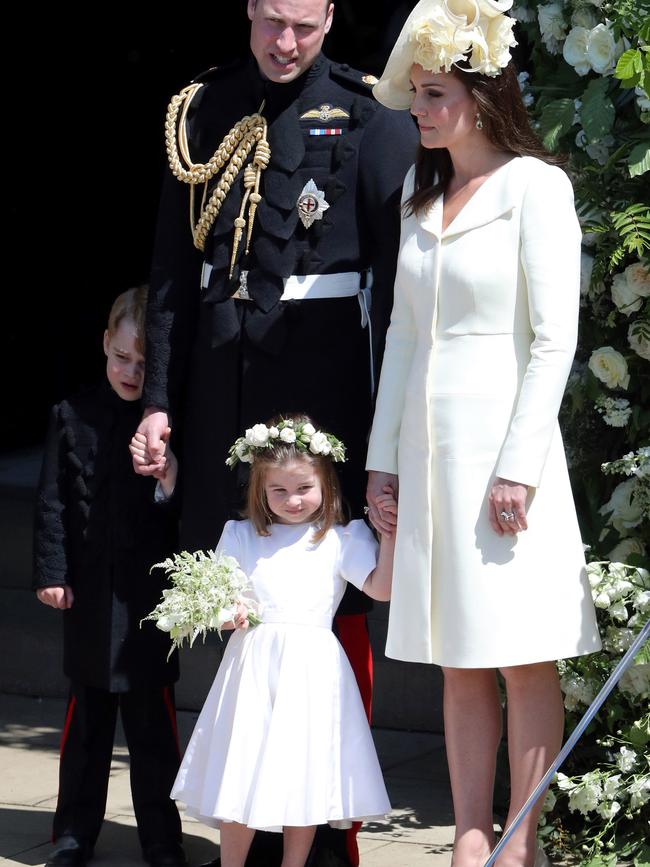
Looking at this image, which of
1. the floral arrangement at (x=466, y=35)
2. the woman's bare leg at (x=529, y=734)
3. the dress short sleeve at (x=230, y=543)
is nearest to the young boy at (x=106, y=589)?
the dress short sleeve at (x=230, y=543)

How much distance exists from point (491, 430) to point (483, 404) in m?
0.05

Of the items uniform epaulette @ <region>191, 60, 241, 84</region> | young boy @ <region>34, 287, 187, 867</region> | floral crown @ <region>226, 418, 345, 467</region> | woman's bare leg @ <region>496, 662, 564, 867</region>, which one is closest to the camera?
woman's bare leg @ <region>496, 662, 564, 867</region>

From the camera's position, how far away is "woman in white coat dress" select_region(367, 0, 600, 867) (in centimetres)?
339

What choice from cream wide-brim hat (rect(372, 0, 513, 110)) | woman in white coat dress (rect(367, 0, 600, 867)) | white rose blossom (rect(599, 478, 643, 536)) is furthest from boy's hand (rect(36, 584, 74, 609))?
cream wide-brim hat (rect(372, 0, 513, 110))

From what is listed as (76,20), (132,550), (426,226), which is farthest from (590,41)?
(76,20)

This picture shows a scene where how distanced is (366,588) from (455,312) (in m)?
0.68

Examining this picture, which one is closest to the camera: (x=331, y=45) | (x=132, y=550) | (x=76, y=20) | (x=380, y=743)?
(x=132, y=550)

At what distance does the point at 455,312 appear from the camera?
3469mm

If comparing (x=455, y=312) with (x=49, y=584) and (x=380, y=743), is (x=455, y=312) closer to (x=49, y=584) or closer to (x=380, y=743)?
(x=49, y=584)

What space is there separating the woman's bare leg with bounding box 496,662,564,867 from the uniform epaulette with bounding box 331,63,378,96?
137 cm

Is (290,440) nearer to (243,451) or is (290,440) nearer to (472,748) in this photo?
(243,451)

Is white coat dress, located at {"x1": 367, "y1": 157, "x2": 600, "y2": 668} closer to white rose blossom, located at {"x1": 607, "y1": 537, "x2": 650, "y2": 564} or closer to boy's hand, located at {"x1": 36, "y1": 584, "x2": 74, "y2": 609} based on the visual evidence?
white rose blossom, located at {"x1": 607, "y1": 537, "x2": 650, "y2": 564}

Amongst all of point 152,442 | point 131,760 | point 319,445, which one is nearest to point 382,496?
point 319,445

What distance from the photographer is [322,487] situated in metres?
3.83
